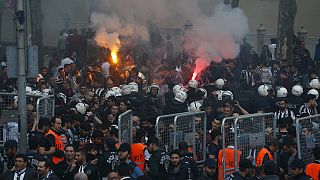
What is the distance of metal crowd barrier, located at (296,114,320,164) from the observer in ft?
42.0

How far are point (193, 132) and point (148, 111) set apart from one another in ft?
8.09

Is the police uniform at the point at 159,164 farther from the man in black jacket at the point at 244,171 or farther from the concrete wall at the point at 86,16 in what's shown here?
the concrete wall at the point at 86,16

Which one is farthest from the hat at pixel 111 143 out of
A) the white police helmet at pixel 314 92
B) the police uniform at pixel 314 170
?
the white police helmet at pixel 314 92

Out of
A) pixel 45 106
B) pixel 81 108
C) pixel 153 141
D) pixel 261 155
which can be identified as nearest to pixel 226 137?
pixel 261 155

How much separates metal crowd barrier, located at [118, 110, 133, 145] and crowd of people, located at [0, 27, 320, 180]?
13 cm

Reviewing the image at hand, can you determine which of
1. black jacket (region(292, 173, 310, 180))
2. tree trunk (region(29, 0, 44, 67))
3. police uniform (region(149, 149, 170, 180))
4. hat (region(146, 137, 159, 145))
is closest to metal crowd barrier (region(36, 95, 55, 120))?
hat (region(146, 137, 159, 145))

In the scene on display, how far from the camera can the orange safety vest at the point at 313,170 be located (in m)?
11.7

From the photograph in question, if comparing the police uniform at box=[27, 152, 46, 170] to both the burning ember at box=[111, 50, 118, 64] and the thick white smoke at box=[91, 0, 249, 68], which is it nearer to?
the thick white smoke at box=[91, 0, 249, 68]

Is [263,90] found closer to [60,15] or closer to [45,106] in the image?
[45,106]

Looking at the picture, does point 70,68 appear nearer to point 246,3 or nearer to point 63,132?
point 63,132

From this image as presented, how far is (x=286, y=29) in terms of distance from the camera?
25.1 meters

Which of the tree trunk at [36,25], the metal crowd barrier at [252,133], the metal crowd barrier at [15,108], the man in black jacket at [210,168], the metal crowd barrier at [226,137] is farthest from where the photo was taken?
the tree trunk at [36,25]

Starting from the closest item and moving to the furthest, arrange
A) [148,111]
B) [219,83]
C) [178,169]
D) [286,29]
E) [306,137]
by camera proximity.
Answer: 1. [178,169]
2. [306,137]
3. [148,111]
4. [219,83]
5. [286,29]

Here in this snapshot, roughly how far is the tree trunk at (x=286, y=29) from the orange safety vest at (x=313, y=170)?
1335cm
